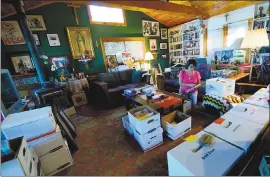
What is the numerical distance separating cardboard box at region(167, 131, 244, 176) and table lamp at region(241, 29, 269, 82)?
0.50m

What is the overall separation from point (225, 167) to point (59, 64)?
377 cm

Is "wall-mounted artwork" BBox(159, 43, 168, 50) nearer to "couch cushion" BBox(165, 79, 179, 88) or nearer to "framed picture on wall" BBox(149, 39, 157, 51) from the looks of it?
"framed picture on wall" BBox(149, 39, 157, 51)

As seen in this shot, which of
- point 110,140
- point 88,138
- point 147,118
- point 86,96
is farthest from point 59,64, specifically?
point 147,118

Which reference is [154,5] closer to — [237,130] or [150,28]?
[237,130]

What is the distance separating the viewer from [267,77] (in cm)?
70

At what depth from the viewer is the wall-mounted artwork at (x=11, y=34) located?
9.09ft

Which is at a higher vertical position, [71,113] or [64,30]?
[64,30]

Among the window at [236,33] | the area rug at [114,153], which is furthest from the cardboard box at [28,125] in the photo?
the window at [236,33]

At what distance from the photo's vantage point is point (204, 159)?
2.43 ft

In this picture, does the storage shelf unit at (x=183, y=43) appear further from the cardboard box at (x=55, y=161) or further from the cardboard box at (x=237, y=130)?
the cardboard box at (x=55, y=161)

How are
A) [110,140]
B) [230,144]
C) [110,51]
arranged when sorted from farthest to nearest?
[110,51] → [110,140] → [230,144]

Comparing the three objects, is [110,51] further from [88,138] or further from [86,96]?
[88,138]

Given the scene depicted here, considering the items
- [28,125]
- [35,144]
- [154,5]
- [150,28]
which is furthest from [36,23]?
[154,5]

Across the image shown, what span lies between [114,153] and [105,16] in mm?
3711
